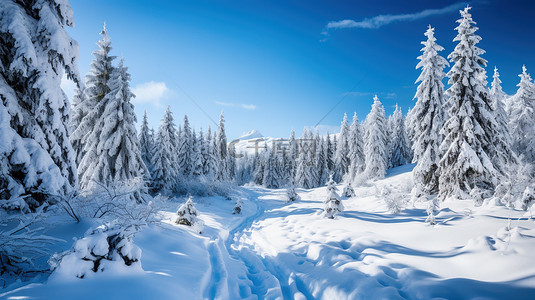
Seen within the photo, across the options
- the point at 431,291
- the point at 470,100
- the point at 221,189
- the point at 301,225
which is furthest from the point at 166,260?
the point at 221,189

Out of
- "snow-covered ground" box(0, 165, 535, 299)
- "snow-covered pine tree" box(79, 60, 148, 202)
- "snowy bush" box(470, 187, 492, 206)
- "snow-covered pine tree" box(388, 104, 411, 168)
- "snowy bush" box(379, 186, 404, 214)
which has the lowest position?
"snow-covered ground" box(0, 165, 535, 299)

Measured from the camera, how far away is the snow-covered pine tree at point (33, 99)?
6285 millimetres

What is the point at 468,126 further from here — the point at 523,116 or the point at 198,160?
the point at 198,160

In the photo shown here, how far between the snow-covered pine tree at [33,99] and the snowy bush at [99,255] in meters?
2.19

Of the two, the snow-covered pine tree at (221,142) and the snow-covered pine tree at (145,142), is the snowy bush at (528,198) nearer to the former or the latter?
the snow-covered pine tree at (145,142)

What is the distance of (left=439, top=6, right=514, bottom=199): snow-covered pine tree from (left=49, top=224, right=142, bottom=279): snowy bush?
17.5 m

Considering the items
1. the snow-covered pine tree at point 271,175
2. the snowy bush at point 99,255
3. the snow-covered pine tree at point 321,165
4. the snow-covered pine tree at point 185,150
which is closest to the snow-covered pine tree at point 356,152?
the snow-covered pine tree at point 321,165

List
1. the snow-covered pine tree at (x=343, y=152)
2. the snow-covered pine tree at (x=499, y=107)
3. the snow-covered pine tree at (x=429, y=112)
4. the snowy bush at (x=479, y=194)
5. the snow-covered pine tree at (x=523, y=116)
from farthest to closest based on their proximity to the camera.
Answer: the snow-covered pine tree at (x=343, y=152)
the snow-covered pine tree at (x=523, y=116)
the snow-covered pine tree at (x=499, y=107)
the snow-covered pine tree at (x=429, y=112)
the snowy bush at (x=479, y=194)

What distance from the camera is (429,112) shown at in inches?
772

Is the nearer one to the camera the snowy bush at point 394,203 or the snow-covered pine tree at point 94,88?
the snowy bush at point 394,203

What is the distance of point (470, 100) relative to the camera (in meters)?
15.4

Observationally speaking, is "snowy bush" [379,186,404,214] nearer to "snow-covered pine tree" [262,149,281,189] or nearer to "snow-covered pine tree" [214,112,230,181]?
"snow-covered pine tree" [214,112,230,181]

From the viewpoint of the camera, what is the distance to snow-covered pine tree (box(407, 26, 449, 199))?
18.7 m

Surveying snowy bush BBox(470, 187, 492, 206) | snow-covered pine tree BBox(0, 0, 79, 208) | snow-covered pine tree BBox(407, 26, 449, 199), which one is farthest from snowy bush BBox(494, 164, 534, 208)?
snow-covered pine tree BBox(0, 0, 79, 208)
